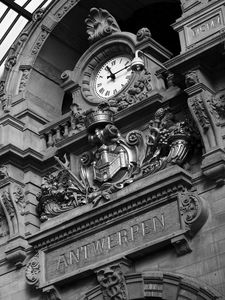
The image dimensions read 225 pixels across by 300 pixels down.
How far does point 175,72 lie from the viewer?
20172 millimetres

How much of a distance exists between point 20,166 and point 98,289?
489cm

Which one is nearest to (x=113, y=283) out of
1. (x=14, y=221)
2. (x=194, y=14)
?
(x=14, y=221)

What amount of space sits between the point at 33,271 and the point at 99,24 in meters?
6.94

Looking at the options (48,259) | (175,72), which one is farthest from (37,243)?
(175,72)

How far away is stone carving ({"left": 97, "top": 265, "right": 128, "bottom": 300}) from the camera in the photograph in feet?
63.3

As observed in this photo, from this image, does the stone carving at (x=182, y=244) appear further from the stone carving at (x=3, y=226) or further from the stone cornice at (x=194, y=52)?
the stone carving at (x=3, y=226)

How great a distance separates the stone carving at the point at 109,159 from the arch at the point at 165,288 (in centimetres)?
228

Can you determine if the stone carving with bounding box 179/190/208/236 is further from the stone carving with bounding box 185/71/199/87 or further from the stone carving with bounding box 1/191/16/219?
the stone carving with bounding box 1/191/16/219

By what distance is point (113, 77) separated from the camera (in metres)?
23.0

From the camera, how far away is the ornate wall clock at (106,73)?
74.7 feet

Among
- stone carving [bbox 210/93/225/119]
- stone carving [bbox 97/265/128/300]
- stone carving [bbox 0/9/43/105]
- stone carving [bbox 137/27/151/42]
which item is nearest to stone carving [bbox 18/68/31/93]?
stone carving [bbox 0/9/43/105]

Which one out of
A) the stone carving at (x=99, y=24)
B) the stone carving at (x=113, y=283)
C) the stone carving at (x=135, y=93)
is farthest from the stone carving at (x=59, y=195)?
the stone carving at (x=99, y=24)

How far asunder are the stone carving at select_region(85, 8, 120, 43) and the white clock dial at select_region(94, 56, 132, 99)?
742 millimetres

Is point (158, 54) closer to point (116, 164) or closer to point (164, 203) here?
point (116, 164)
